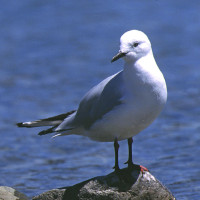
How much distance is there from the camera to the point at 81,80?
13266 millimetres

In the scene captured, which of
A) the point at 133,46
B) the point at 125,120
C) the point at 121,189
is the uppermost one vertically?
the point at 133,46

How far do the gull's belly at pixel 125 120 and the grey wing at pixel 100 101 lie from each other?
8cm

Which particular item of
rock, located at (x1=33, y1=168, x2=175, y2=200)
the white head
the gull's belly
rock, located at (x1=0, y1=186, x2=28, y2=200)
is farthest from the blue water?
the white head

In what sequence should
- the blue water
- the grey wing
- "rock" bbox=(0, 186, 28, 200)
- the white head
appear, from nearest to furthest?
the white head, the grey wing, "rock" bbox=(0, 186, 28, 200), the blue water

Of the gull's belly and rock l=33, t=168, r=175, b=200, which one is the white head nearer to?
the gull's belly

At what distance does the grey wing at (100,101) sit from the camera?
273 inches

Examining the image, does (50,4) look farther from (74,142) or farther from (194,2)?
(74,142)

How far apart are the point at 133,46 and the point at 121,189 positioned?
143 cm

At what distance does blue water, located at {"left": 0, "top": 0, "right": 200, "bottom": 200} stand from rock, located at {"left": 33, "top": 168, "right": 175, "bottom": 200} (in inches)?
50.8

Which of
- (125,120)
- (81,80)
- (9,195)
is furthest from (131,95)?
(81,80)

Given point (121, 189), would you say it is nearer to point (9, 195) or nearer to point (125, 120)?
point (125, 120)

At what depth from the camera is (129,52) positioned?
21.9ft

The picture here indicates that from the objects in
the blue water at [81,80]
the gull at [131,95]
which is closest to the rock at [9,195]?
the blue water at [81,80]

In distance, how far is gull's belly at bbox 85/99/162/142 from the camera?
6.73 m
